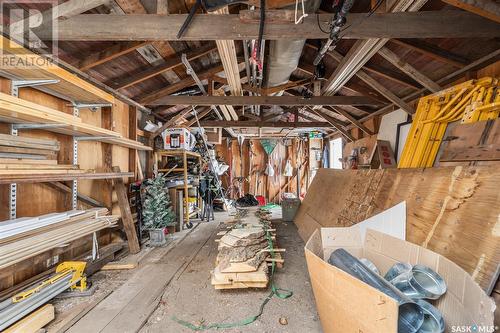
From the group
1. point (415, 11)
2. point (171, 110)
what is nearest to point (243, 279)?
point (415, 11)

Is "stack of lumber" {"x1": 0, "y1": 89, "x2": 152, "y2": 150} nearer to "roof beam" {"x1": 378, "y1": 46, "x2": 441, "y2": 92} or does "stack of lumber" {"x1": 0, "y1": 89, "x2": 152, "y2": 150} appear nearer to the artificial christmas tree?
the artificial christmas tree

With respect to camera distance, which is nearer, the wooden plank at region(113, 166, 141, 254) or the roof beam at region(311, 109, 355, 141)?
the wooden plank at region(113, 166, 141, 254)

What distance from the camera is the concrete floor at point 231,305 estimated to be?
1663 mm

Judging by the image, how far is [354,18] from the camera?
181cm

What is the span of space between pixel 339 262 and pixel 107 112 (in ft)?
11.0

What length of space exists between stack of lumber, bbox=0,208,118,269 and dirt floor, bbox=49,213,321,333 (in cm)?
63

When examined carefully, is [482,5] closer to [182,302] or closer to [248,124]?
[182,302]

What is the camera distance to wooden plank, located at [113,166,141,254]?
9.90 ft

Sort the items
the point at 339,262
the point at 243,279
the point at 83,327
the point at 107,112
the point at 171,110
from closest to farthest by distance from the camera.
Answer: the point at 339,262 < the point at 83,327 < the point at 243,279 < the point at 107,112 < the point at 171,110

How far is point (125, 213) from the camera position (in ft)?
10.1

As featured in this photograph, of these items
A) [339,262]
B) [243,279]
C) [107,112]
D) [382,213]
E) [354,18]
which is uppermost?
[354,18]

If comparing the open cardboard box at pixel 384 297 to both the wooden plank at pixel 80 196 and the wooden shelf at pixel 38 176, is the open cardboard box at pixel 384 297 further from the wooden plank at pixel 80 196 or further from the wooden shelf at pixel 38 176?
the wooden plank at pixel 80 196

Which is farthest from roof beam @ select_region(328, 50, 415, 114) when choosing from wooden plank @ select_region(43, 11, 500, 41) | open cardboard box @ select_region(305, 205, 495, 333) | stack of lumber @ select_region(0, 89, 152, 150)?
stack of lumber @ select_region(0, 89, 152, 150)

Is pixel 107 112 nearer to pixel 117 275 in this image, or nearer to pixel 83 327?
pixel 117 275
